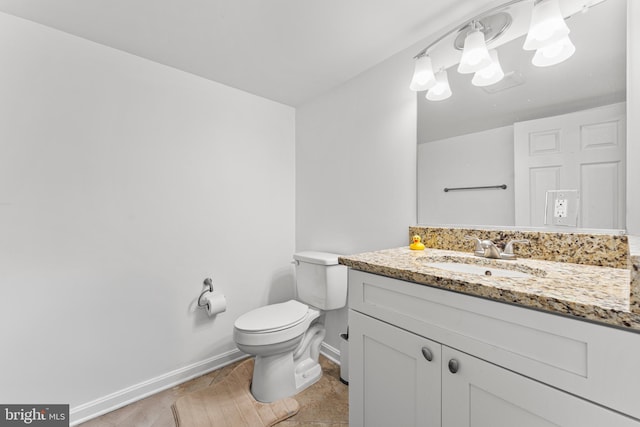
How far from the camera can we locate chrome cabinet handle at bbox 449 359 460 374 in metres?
0.79

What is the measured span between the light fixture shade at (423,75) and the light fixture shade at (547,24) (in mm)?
423

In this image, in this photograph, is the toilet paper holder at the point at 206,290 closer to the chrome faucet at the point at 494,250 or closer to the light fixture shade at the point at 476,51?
the chrome faucet at the point at 494,250

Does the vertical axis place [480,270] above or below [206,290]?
above

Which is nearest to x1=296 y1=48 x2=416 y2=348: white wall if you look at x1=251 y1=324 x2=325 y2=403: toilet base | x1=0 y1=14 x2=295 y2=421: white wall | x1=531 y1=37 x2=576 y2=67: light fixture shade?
x1=251 y1=324 x2=325 y2=403: toilet base

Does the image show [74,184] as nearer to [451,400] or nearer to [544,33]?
[451,400]

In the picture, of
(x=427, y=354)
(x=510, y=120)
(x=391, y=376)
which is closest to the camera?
(x=427, y=354)

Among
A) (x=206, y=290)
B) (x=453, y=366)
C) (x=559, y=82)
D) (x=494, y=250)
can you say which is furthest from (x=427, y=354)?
(x=206, y=290)

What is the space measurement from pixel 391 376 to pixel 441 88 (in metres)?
1.42

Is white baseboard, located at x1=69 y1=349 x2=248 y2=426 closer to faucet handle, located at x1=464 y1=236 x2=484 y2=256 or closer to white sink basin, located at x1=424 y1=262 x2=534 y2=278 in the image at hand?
white sink basin, located at x1=424 y1=262 x2=534 y2=278

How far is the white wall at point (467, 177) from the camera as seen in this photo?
4.10ft

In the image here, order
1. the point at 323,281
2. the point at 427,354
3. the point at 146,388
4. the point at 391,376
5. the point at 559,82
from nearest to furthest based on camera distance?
1. the point at 427,354
2. the point at 391,376
3. the point at 559,82
4. the point at 146,388
5. the point at 323,281

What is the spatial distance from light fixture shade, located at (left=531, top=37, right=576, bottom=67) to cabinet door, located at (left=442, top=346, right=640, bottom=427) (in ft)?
3.94

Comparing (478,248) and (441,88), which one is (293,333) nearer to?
(478,248)

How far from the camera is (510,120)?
1227 mm
